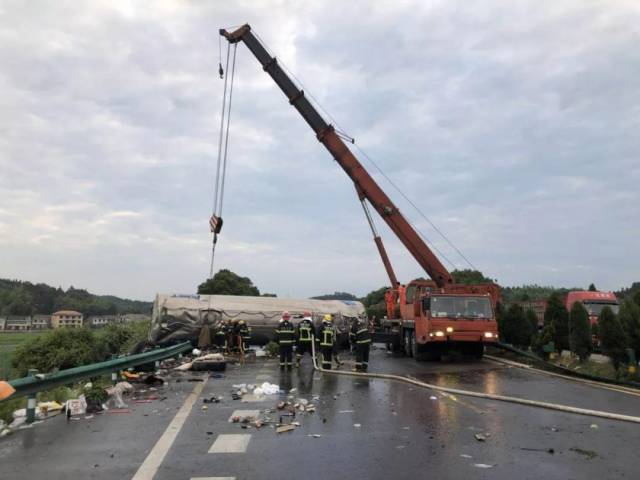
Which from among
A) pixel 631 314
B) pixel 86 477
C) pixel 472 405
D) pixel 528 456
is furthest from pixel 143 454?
pixel 631 314

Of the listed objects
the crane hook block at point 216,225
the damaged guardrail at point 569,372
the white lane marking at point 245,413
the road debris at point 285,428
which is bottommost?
the road debris at point 285,428

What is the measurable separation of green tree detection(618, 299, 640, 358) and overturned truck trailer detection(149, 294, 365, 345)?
11513 millimetres

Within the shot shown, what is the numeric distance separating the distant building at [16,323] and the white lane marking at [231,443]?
119249mm

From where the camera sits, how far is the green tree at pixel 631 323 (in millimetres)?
14719

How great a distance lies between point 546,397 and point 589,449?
14.1 ft

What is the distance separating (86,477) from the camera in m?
5.24

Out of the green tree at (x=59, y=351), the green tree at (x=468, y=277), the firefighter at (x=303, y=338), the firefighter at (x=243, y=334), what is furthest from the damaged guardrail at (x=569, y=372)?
the green tree at (x=468, y=277)

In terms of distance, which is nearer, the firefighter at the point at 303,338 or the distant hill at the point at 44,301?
the firefighter at the point at 303,338

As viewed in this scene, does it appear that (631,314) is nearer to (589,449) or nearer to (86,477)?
(589,449)

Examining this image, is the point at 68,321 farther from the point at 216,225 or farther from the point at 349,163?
the point at 349,163

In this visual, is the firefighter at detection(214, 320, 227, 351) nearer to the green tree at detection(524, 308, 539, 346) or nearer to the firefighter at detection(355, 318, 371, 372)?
the firefighter at detection(355, 318, 371, 372)

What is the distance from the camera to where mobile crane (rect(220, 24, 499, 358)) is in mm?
17297

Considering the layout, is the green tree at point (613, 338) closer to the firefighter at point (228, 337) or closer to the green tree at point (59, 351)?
the firefighter at point (228, 337)

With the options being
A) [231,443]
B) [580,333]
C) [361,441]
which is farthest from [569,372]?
[231,443]
